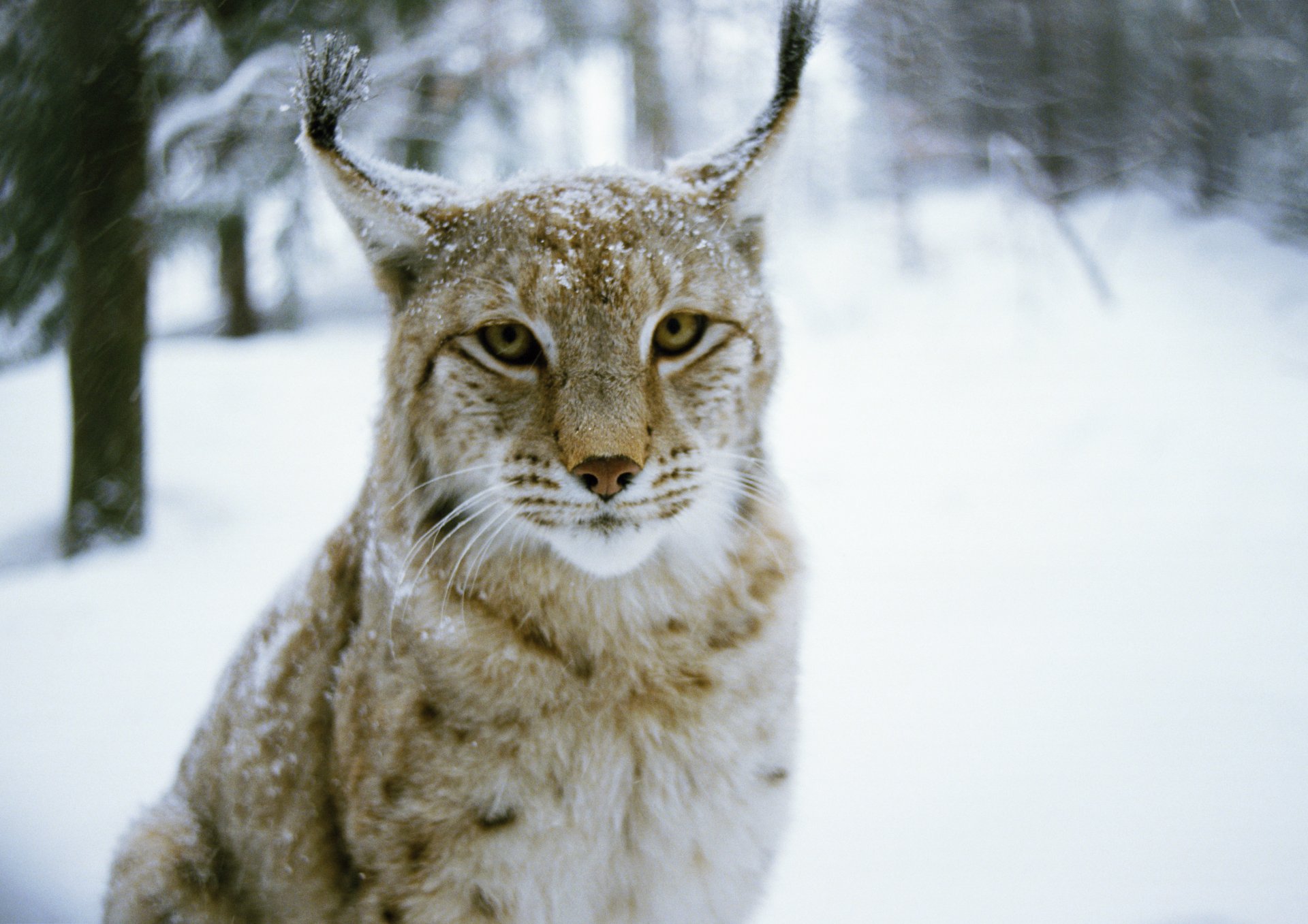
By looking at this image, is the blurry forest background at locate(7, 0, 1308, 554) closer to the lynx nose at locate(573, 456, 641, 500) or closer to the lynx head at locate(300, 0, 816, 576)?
the lynx head at locate(300, 0, 816, 576)

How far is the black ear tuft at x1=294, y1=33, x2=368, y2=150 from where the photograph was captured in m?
1.51

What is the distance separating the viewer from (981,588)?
11.8 ft

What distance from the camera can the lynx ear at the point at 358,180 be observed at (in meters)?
1.51

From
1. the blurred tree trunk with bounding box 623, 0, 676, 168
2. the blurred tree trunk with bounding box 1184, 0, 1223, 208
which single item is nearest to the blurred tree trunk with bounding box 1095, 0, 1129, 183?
the blurred tree trunk with bounding box 1184, 0, 1223, 208

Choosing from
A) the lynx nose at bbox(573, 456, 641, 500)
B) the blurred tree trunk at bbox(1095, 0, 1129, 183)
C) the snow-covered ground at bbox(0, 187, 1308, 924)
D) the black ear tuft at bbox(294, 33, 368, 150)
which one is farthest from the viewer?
the blurred tree trunk at bbox(1095, 0, 1129, 183)

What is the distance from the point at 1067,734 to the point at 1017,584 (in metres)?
1.06

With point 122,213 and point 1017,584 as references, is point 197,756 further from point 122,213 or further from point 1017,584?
point 1017,584

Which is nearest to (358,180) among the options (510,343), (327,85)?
(327,85)

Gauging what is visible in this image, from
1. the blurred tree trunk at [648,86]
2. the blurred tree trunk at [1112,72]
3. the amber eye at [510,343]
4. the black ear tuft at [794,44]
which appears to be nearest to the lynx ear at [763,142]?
the black ear tuft at [794,44]

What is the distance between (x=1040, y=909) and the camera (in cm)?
197

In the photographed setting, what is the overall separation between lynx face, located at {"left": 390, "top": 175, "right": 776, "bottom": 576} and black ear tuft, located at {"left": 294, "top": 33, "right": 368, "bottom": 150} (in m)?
0.27

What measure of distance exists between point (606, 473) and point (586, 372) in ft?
0.64

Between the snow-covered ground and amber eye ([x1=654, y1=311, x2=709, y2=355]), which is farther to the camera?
the snow-covered ground

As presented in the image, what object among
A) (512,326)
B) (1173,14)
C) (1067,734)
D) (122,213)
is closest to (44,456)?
(122,213)
